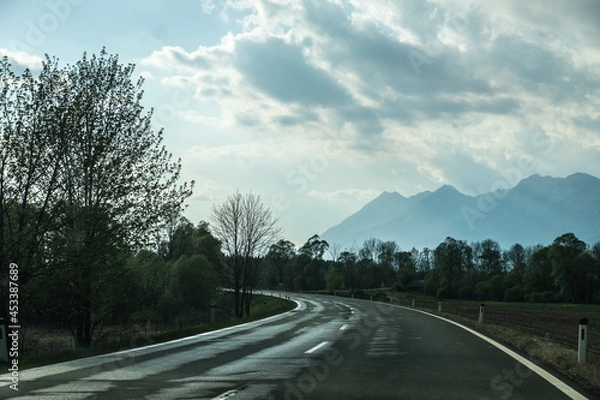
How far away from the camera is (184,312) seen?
169 feet

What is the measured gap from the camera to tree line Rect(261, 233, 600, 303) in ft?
267

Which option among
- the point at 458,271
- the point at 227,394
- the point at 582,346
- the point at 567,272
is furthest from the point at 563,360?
the point at 458,271

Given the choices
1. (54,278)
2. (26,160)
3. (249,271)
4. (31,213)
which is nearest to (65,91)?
(26,160)

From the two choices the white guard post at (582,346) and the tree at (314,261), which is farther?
the tree at (314,261)

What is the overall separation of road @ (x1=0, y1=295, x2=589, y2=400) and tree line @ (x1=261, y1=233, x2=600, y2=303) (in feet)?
142

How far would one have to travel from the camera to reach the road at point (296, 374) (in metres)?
6.46

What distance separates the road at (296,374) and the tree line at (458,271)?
43.2 m

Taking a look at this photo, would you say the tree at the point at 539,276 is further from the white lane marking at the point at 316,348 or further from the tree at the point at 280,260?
the white lane marking at the point at 316,348

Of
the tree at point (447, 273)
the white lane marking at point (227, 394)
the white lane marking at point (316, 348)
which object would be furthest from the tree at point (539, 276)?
the white lane marking at point (227, 394)

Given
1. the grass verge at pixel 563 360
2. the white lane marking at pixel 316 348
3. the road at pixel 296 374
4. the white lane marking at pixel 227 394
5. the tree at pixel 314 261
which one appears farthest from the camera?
the tree at pixel 314 261

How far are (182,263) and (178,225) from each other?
64.7 ft

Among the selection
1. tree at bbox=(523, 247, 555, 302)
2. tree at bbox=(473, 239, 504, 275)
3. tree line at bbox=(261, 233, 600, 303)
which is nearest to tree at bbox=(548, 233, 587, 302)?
tree line at bbox=(261, 233, 600, 303)

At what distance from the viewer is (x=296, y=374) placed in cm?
800

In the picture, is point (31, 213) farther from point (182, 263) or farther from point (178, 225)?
point (178, 225)
